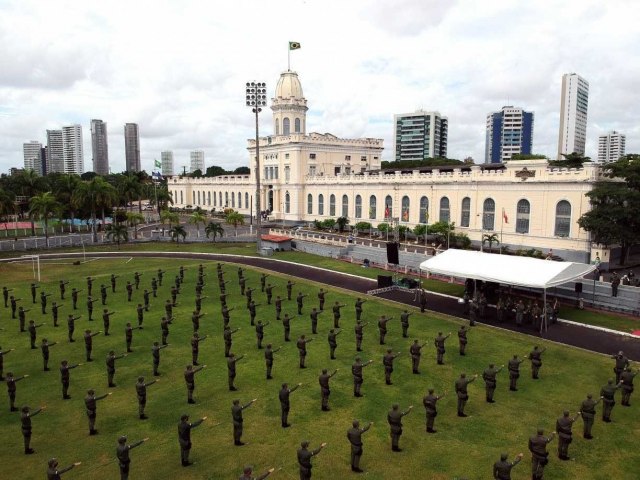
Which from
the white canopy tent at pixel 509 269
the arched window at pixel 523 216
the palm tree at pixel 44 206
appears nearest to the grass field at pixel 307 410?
the white canopy tent at pixel 509 269

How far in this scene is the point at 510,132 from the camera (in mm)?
186375

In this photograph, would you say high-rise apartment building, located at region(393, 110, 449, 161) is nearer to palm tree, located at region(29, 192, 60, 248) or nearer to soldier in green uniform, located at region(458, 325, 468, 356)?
palm tree, located at region(29, 192, 60, 248)

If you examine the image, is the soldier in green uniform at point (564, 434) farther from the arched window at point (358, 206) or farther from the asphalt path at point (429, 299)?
the arched window at point (358, 206)

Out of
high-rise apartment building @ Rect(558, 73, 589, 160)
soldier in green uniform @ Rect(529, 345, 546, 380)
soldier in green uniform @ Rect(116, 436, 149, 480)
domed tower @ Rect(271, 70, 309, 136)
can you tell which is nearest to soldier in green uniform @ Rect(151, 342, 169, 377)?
soldier in green uniform @ Rect(116, 436, 149, 480)

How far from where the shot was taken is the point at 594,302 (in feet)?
88.1

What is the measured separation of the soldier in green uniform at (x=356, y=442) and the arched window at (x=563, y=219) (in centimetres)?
3759

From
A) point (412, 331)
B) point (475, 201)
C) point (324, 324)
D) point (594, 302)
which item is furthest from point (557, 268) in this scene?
point (475, 201)

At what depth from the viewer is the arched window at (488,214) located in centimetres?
4846

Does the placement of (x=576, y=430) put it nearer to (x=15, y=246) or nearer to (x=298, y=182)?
(x=15, y=246)

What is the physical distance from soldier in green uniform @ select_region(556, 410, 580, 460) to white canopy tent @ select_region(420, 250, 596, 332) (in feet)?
35.8

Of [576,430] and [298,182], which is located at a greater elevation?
[298,182]

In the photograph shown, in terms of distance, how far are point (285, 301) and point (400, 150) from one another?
15283 cm

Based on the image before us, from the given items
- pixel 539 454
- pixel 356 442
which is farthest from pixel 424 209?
pixel 356 442

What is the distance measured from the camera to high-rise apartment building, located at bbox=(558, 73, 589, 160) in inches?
6708
